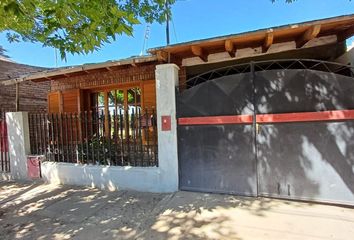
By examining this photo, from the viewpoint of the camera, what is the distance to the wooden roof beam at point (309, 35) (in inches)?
187

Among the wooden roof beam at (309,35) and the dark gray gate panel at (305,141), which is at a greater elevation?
the wooden roof beam at (309,35)

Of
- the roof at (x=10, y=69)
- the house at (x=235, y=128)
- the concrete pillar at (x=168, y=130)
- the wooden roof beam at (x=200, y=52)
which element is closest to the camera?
the house at (x=235, y=128)

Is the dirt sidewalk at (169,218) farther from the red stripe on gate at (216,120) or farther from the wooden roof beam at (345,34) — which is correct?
the wooden roof beam at (345,34)

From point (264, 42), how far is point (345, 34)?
159 centimetres

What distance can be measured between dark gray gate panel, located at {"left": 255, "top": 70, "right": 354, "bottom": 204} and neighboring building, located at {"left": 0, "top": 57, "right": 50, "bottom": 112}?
382 inches

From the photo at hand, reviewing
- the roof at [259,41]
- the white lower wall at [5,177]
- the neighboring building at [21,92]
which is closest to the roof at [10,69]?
the neighboring building at [21,92]

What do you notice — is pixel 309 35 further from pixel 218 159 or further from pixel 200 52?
pixel 218 159

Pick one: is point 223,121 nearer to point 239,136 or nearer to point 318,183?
point 239,136

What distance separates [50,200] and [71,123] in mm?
1989

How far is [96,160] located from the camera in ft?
21.1

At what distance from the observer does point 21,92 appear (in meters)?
11.2

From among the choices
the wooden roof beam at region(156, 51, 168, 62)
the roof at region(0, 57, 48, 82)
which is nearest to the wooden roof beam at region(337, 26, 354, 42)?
the wooden roof beam at region(156, 51, 168, 62)

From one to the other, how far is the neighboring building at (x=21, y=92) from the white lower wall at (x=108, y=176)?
5474 mm

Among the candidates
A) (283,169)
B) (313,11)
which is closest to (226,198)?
(283,169)
